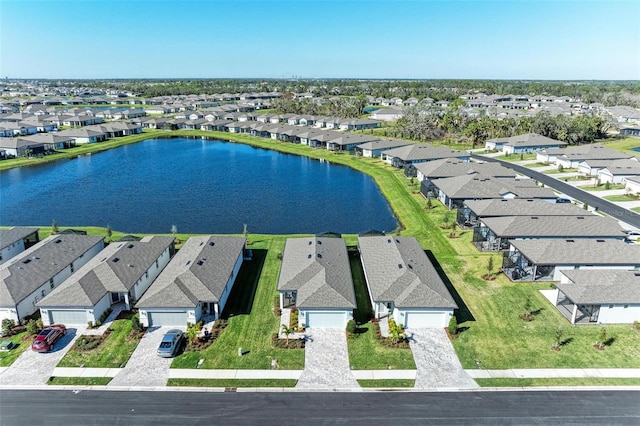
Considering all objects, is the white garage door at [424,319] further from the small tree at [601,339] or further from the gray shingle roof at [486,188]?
the gray shingle roof at [486,188]

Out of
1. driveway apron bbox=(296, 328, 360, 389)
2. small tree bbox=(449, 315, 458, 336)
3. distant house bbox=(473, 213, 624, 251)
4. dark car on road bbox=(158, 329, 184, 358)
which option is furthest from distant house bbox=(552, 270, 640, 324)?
dark car on road bbox=(158, 329, 184, 358)

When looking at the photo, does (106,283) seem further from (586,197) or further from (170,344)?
(586,197)

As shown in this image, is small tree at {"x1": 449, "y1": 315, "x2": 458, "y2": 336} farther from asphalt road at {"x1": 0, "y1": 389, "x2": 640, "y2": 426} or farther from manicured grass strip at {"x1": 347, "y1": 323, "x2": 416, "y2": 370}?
asphalt road at {"x1": 0, "y1": 389, "x2": 640, "y2": 426}

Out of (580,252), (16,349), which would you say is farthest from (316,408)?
(580,252)

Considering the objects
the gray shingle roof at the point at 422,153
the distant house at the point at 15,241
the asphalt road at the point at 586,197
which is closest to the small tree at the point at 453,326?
the asphalt road at the point at 586,197

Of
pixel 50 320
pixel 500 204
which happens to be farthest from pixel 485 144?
pixel 50 320

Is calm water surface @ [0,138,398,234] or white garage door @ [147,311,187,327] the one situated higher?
calm water surface @ [0,138,398,234]
